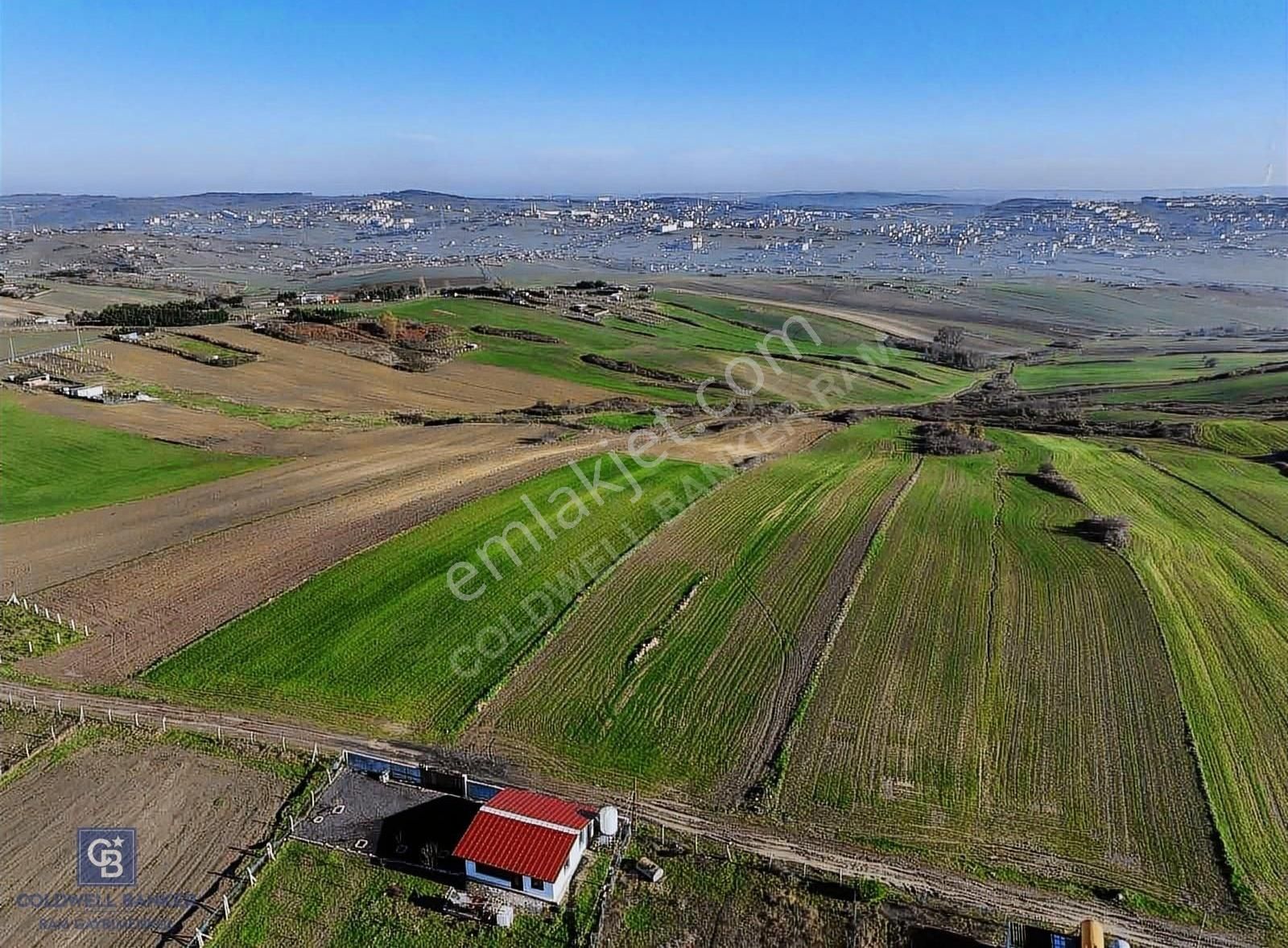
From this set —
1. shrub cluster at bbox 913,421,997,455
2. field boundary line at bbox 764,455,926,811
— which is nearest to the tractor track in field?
field boundary line at bbox 764,455,926,811

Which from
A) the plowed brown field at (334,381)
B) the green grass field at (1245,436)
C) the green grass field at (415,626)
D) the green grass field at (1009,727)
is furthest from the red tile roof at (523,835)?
the green grass field at (1245,436)

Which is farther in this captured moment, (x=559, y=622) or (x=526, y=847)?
(x=559, y=622)

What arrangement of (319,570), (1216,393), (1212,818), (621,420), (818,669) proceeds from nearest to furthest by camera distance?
1. (1212,818)
2. (818,669)
3. (319,570)
4. (621,420)
5. (1216,393)

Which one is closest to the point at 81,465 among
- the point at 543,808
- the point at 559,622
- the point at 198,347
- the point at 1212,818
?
the point at 198,347

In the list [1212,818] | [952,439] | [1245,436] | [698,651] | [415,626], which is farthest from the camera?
[1245,436]

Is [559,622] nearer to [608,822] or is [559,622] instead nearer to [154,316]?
[608,822]

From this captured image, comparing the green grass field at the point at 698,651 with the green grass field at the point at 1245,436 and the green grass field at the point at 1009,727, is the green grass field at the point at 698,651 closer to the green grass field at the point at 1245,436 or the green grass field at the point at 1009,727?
the green grass field at the point at 1009,727

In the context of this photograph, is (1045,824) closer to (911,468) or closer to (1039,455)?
(911,468)
